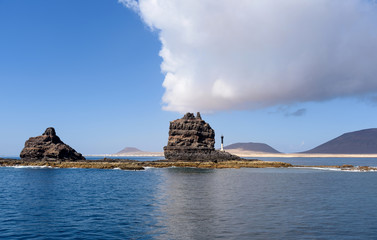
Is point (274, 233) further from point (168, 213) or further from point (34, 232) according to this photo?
point (34, 232)

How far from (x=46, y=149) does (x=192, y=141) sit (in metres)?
64.5

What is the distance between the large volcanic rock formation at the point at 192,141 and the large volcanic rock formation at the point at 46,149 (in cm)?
4614

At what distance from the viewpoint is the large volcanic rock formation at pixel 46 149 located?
433 feet

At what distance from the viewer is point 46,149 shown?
133500 mm

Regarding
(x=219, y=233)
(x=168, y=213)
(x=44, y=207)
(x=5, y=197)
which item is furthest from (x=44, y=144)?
(x=219, y=233)

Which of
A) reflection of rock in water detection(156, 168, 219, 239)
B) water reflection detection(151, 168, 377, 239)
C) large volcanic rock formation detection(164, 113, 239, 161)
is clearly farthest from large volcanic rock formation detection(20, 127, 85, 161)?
water reflection detection(151, 168, 377, 239)

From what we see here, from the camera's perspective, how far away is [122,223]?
2566 cm

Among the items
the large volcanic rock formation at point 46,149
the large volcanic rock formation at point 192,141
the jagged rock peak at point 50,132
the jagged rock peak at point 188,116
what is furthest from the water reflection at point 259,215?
the jagged rock peak at point 188,116

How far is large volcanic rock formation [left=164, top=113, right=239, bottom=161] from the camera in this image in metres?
142

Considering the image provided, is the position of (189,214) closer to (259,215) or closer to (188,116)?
(259,215)

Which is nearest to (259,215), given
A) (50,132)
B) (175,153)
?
(175,153)

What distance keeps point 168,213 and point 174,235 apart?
787 centimetres

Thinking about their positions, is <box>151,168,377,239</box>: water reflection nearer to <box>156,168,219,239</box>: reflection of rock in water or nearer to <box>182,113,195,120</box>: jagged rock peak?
<box>156,168,219,239</box>: reflection of rock in water

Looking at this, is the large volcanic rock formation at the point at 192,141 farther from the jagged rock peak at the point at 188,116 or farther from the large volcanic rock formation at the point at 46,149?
the large volcanic rock formation at the point at 46,149
